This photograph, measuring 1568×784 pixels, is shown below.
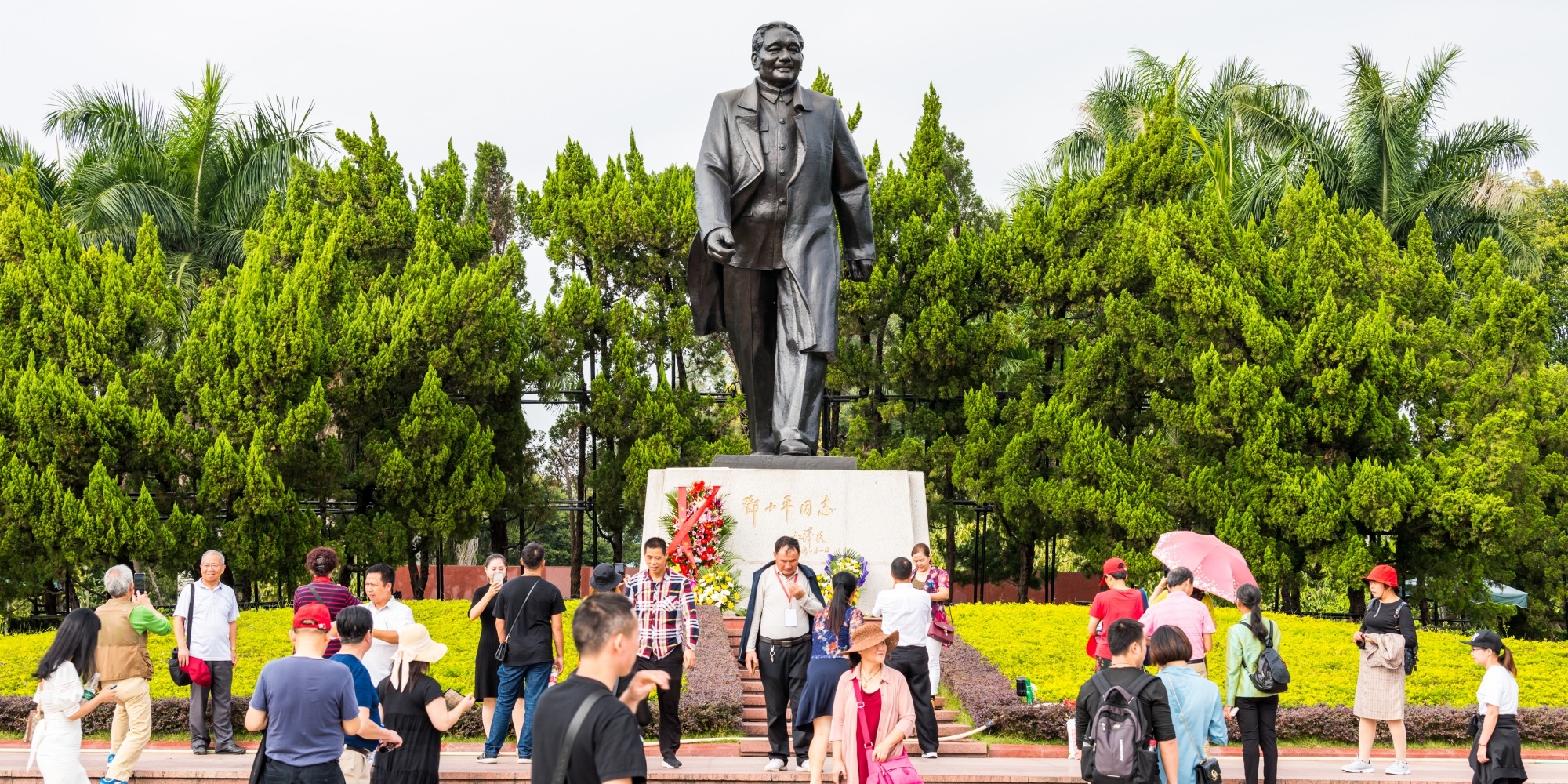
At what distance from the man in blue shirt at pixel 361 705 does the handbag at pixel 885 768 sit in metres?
1.66

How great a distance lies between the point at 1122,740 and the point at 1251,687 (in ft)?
7.81

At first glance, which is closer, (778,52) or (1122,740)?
(1122,740)

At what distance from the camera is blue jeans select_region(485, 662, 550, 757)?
7.18m

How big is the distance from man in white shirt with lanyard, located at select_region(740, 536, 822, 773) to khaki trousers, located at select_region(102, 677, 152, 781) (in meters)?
2.90

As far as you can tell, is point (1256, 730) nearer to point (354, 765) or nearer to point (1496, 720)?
point (1496, 720)

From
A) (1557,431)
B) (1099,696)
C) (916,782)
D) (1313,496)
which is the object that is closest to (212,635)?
(916,782)

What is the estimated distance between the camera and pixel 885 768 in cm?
498

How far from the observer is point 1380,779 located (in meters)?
7.49

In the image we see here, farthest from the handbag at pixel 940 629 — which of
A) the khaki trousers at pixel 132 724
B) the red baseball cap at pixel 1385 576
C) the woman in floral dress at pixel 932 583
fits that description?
the khaki trousers at pixel 132 724

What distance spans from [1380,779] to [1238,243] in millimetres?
10272

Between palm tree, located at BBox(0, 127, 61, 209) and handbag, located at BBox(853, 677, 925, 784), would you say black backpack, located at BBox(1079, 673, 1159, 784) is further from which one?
palm tree, located at BBox(0, 127, 61, 209)

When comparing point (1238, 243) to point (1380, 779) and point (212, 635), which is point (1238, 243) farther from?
point (212, 635)

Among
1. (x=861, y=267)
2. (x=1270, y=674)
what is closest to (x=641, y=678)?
(x=1270, y=674)

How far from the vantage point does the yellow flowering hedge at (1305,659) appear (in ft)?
32.9
